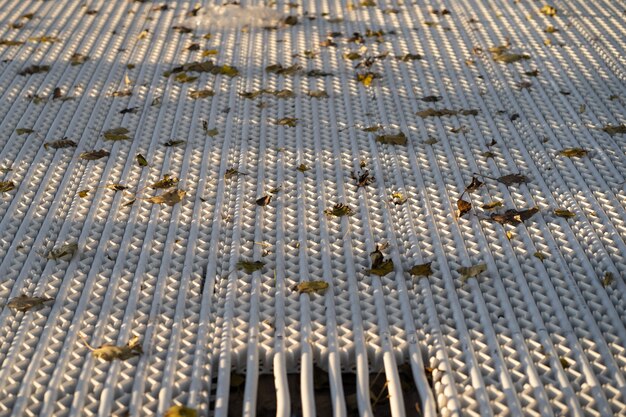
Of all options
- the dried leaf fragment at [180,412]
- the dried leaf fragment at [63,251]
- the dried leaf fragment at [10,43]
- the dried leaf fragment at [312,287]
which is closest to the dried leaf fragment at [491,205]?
the dried leaf fragment at [312,287]

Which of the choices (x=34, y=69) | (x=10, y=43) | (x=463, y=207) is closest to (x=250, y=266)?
(x=463, y=207)

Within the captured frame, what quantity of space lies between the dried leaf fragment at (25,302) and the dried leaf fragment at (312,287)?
75cm

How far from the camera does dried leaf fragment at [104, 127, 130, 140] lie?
3.03 metres

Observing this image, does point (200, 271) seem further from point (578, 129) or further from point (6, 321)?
point (578, 129)

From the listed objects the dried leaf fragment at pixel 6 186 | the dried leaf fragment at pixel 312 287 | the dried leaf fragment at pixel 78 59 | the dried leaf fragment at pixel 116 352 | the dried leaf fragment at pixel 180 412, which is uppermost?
the dried leaf fragment at pixel 180 412

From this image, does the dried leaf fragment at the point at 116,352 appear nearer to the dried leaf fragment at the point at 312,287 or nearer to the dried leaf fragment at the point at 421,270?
the dried leaf fragment at the point at 312,287

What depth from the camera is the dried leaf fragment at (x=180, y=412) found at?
1689mm

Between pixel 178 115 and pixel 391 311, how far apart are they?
165cm

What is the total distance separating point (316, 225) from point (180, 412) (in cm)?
91

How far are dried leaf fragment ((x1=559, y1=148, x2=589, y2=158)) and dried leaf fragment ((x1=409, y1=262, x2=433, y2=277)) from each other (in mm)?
1006

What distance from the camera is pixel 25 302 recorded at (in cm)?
205

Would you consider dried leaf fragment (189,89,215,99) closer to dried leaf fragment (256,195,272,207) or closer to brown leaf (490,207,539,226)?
dried leaf fragment (256,195,272,207)

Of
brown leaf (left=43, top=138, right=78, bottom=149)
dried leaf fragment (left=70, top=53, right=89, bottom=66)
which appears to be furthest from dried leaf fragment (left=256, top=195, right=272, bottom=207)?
dried leaf fragment (left=70, top=53, right=89, bottom=66)

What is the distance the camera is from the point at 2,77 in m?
3.69
